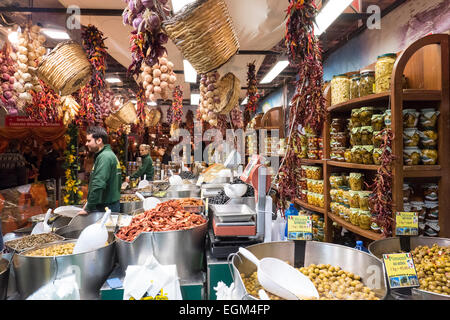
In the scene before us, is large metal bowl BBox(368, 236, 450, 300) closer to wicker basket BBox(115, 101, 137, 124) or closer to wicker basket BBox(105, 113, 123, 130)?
wicker basket BBox(115, 101, 137, 124)

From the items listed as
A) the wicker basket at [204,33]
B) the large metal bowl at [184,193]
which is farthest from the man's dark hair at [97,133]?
the wicker basket at [204,33]

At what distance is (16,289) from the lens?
1616 mm

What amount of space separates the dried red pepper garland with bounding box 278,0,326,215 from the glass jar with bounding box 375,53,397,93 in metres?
0.46

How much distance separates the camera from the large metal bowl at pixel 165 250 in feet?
5.41

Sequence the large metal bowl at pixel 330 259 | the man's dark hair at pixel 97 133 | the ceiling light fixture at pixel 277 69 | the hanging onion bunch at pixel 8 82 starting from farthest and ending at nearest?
the ceiling light fixture at pixel 277 69 → the man's dark hair at pixel 97 133 → the hanging onion bunch at pixel 8 82 → the large metal bowl at pixel 330 259

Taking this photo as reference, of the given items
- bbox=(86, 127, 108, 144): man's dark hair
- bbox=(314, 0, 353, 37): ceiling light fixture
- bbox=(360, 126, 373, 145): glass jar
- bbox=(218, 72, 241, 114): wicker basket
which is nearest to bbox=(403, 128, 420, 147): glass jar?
bbox=(360, 126, 373, 145): glass jar

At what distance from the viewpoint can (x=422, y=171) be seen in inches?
78.3

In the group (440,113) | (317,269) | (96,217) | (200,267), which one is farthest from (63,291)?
(440,113)

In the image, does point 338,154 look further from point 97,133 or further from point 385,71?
point 97,133

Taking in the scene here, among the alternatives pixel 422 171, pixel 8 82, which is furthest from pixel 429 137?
pixel 8 82

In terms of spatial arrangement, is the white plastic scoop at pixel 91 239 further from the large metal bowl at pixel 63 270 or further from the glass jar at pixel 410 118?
the glass jar at pixel 410 118

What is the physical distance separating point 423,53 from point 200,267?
7.68 ft

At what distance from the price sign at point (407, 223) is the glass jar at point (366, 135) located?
2.61ft

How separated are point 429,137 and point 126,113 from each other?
4705mm
